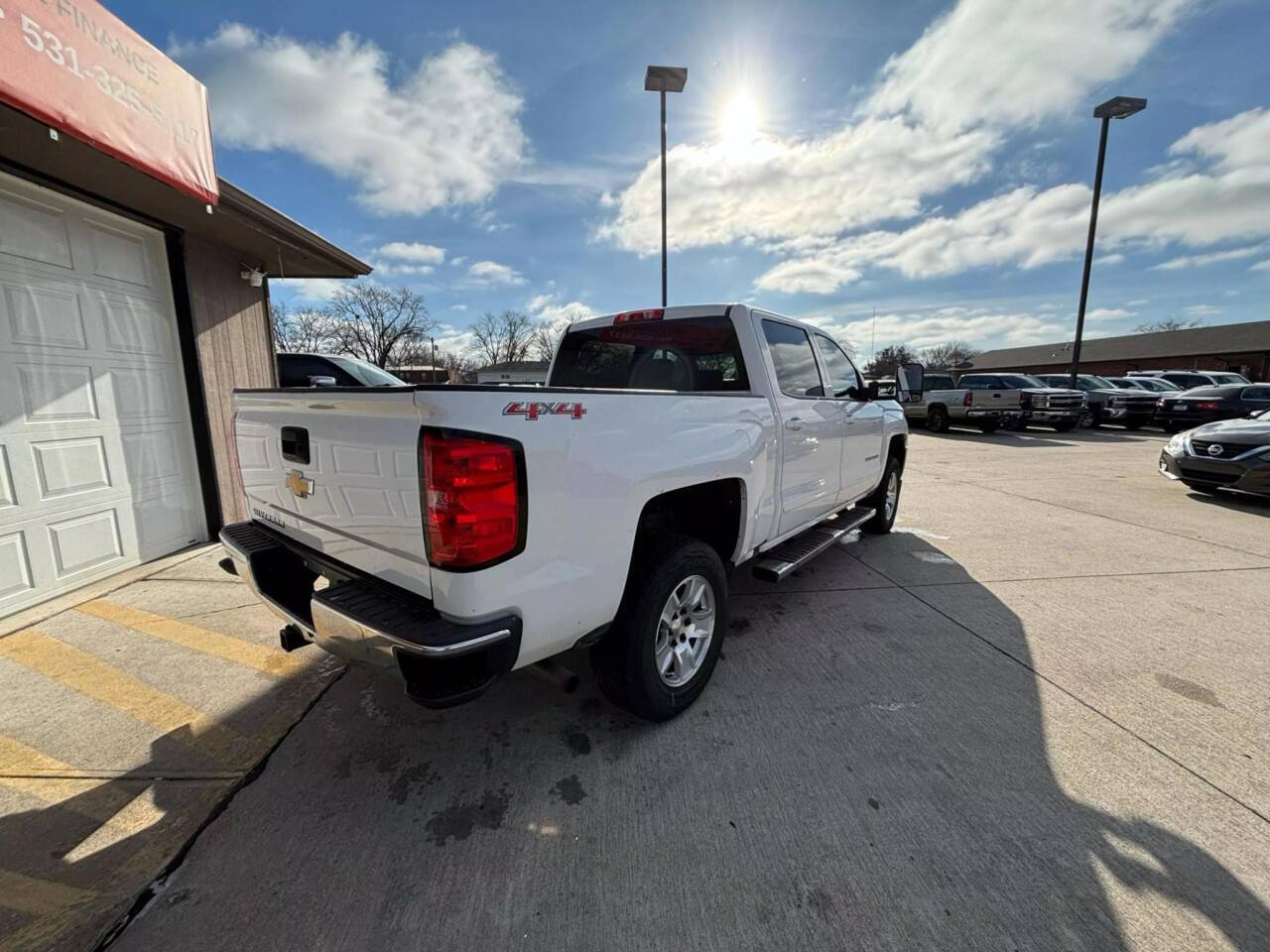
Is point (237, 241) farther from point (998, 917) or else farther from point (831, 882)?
point (998, 917)

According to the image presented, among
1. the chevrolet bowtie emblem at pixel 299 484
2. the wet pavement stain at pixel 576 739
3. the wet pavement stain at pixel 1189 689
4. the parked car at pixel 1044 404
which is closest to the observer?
the chevrolet bowtie emblem at pixel 299 484

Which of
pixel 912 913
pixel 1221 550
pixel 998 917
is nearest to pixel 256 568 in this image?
pixel 912 913

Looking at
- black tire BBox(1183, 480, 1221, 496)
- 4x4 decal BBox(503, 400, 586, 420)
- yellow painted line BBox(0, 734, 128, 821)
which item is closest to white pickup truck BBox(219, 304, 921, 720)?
4x4 decal BBox(503, 400, 586, 420)

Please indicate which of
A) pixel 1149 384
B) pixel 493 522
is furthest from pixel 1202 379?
pixel 493 522

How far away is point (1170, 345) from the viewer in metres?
45.9

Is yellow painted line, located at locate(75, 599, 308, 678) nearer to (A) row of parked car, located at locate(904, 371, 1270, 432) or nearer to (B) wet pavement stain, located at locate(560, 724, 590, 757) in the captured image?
(B) wet pavement stain, located at locate(560, 724, 590, 757)

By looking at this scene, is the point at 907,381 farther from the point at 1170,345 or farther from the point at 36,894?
the point at 1170,345

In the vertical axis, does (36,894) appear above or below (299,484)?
below

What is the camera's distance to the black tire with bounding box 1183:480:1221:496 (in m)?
7.17

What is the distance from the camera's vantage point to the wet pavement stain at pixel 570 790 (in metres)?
2.11

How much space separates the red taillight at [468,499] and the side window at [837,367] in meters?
3.13

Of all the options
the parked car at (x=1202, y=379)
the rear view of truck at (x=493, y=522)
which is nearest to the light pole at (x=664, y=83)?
the rear view of truck at (x=493, y=522)

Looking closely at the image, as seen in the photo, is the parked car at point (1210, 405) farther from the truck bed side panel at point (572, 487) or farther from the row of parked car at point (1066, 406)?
the truck bed side panel at point (572, 487)

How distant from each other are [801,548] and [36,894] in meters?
3.77
